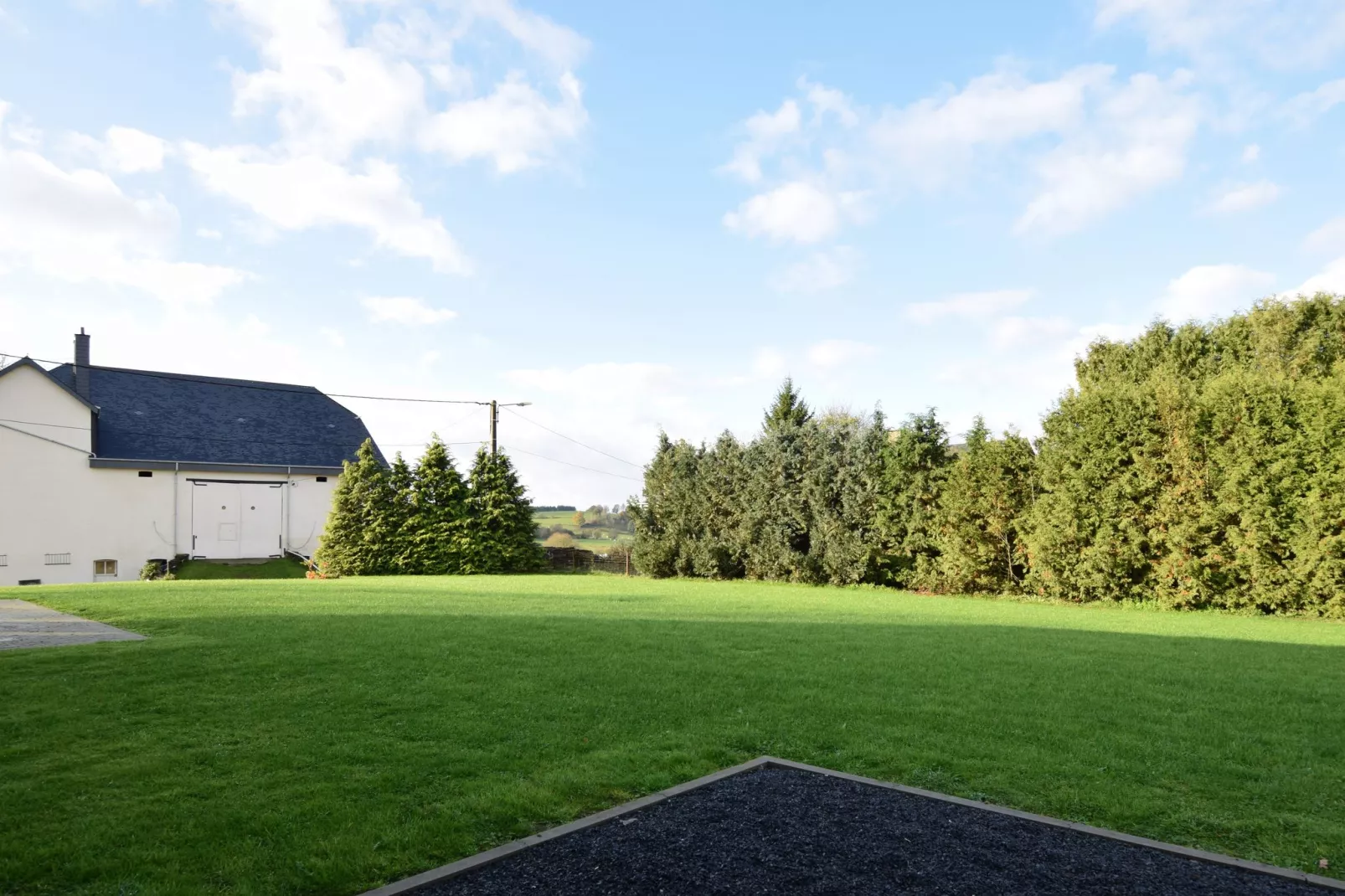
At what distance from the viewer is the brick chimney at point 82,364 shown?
27.6m

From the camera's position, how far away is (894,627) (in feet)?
35.7

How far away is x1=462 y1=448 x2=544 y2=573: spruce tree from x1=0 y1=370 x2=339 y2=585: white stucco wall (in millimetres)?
10579

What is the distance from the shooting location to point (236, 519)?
2830 centimetres

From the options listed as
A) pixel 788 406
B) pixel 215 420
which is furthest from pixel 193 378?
pixel 788 406

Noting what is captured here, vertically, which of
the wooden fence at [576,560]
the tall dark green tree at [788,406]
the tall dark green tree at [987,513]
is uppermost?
the tall dark green tree at [788,406]

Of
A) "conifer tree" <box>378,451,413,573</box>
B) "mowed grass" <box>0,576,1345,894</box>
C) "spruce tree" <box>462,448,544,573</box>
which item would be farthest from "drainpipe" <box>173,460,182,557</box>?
"mowed grass" <box>0,576,1345,894</box>

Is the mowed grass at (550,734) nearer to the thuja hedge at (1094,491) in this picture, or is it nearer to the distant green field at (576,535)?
the thuja hedge at (1094,491)

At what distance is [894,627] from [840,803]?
7358 mm

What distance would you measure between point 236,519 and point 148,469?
10.8 feet

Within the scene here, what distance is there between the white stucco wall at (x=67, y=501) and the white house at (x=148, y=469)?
0.03 m

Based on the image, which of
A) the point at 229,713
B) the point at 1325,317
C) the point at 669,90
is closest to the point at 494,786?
the point at 229,713

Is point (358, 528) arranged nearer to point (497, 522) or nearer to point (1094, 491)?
point (497, 522)

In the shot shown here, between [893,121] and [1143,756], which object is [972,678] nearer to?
[1143,756]

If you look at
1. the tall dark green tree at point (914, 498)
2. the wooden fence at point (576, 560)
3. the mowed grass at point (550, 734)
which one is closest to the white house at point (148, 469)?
the wooden fence at point (576, 560)
